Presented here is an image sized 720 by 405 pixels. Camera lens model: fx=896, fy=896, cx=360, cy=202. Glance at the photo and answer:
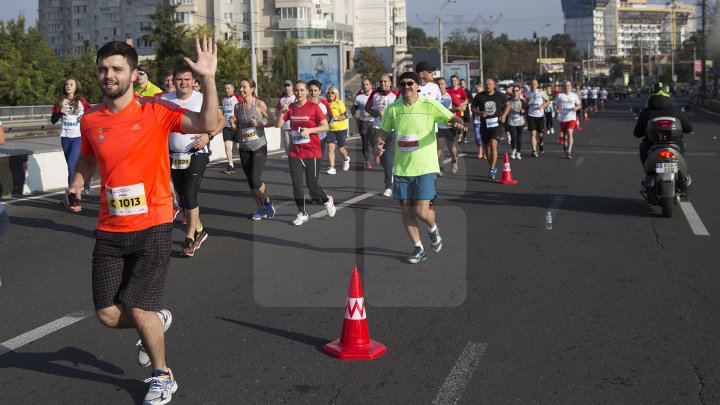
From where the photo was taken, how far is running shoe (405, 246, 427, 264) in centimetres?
888

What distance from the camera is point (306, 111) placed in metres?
11.8

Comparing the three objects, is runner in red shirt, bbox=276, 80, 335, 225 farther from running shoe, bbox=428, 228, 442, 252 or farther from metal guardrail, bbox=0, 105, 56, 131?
metal guardrail, bbox=0, 105, 56, 131

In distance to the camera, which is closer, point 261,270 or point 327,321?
point 327,321

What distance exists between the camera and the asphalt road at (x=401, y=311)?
5246 millimetres

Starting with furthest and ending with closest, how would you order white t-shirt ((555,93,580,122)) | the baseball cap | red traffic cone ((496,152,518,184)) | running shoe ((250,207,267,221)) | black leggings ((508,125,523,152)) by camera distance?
white t-shirt ((555,93,580,122))
black leggings ((508,125,523,152))
red traffic cone ((496,152,518,184))
the baseball cap
running shoe ((250,207,267,221))

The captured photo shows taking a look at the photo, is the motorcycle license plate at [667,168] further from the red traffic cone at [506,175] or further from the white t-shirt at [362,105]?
the white t-shirt at [362,105]

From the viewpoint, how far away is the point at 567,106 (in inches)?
853

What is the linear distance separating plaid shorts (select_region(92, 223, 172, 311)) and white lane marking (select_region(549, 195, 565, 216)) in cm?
811

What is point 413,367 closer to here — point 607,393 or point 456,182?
point 607,393

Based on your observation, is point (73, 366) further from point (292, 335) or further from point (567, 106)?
point (567, 106)

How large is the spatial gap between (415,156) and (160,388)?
4.63 metres

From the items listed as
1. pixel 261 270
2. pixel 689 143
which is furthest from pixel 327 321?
pixel 689 143

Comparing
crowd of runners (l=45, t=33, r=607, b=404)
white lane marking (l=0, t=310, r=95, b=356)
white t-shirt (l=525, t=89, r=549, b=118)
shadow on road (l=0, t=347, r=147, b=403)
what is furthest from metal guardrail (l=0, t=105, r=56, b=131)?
shadow on road (l=0, t=347, r=147, b=403)

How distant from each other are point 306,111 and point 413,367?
6.71m
